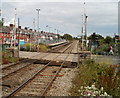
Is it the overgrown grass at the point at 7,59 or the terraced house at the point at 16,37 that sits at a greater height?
the terraced house at the point at 16,37

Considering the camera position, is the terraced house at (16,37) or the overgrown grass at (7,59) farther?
the terraced house at (16,37)

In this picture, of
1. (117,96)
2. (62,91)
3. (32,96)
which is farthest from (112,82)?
(32,96)

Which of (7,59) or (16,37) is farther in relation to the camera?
(16,37)

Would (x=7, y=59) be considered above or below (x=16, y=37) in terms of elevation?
below

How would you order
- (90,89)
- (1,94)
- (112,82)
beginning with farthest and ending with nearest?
(1,94)
(112,82)
(90,89)

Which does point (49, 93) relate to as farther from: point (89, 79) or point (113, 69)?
point (113, 69)

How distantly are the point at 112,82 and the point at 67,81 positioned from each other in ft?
10.5

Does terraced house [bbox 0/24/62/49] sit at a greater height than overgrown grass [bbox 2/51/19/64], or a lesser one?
greater

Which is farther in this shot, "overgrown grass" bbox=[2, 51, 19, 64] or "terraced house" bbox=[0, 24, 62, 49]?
"terraced house" bbox=[0, 24, 62, 49]

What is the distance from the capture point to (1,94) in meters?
6.67

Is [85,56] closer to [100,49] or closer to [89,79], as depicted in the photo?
[89,79]

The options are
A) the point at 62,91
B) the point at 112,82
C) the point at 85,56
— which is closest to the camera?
the point at 112,82

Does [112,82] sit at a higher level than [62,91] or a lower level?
higher

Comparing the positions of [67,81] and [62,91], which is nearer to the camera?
[62,91]
